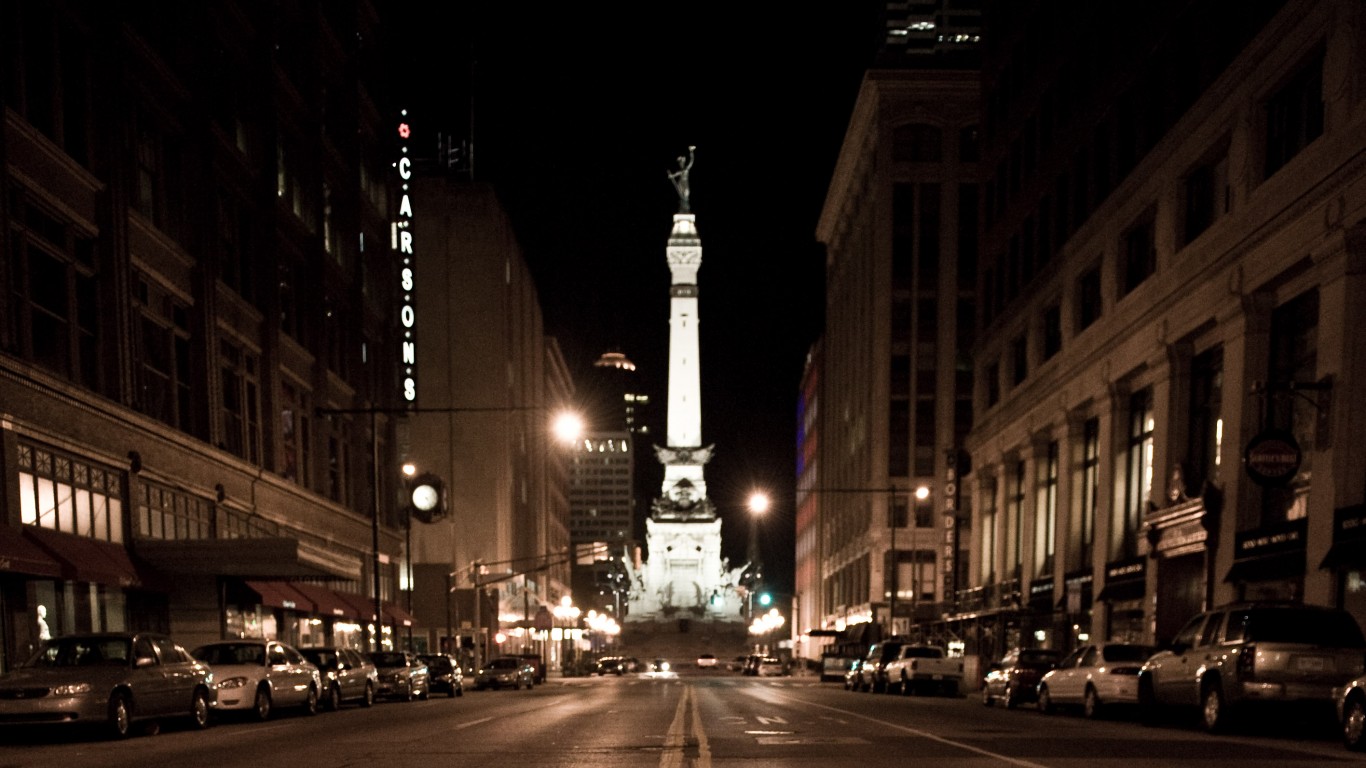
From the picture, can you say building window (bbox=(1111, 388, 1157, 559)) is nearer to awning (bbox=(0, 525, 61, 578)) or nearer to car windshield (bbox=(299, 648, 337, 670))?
car windshield (bbox=(299, 648, 337, 670))

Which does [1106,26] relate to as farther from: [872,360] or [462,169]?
[462,169]

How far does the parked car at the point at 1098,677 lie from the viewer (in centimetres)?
2473

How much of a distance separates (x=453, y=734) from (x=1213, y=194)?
74.3 ft

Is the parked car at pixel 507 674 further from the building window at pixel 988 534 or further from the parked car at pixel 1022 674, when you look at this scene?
the parked car at pixel 1022 674

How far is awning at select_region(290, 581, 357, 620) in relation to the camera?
146 feet

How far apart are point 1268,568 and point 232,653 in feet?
66.7

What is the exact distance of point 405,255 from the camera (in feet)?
206

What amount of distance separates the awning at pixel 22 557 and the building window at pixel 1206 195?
2557 centimetres

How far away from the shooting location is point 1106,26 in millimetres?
40688

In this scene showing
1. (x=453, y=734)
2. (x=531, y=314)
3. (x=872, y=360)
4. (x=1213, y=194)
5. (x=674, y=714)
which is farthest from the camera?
(x=531, y=314)

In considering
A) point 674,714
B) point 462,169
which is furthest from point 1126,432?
point 462,169

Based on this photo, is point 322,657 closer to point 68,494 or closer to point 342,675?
point 342,675

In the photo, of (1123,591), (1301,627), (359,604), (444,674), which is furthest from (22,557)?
(359,604)

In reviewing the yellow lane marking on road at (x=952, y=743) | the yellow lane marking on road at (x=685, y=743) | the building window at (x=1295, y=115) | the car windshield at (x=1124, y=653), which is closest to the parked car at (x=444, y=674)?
the yellow lane marking on road at (x=685, y=743)
